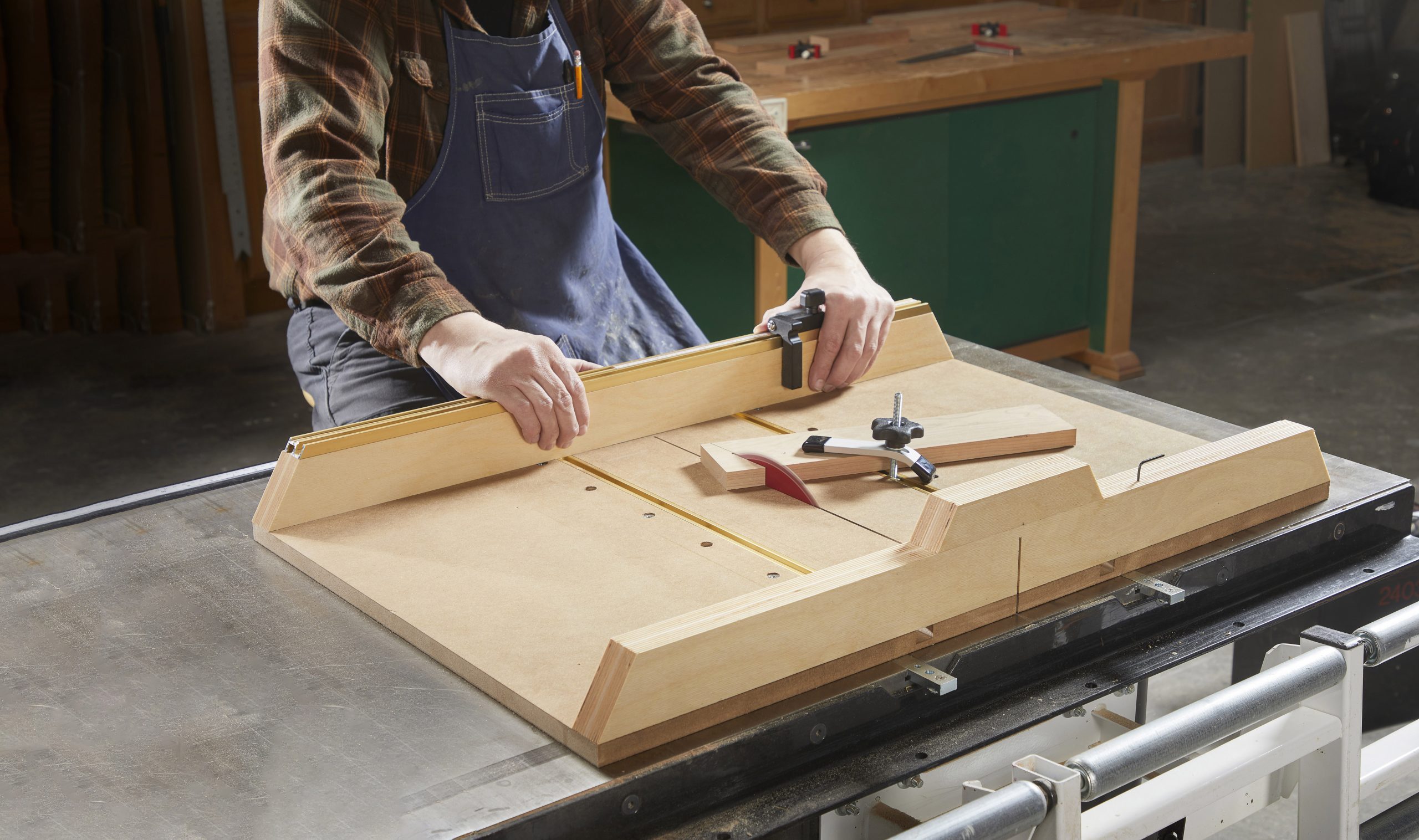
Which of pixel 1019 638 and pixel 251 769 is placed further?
pixel 1019 638

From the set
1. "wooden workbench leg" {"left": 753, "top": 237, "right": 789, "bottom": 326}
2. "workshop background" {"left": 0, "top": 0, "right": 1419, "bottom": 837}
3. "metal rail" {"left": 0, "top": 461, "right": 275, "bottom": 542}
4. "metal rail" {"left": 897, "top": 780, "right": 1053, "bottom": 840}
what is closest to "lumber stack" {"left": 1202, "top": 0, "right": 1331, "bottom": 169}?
"workshop background" {"left": 0, "top": 0, "right": 1419, "bottom": 837}

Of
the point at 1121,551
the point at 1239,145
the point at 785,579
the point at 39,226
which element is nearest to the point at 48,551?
the point at 785,579

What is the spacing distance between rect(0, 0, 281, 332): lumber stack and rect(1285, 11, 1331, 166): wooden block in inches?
178

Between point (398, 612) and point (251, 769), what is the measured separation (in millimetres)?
209

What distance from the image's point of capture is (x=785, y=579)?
1.22m

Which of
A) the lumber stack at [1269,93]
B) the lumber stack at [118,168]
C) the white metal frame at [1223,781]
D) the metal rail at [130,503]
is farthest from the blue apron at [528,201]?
the lumber stack at [1269,93]

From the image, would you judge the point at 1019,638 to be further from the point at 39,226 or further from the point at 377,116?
the point at 39,226

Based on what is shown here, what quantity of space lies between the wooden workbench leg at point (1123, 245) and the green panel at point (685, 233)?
1233 mm

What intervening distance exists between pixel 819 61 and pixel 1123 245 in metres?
1.08

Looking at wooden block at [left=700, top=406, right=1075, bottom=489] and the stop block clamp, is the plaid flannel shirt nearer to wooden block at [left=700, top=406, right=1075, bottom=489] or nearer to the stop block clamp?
the stop block clamp

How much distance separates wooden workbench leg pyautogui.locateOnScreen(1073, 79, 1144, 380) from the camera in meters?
3.98

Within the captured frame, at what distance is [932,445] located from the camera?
4.76 feet

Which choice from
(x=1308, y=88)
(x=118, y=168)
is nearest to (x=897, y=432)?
(x=118, y=168)

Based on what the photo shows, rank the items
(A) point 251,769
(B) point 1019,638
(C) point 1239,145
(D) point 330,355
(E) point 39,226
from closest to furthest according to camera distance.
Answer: (A) point 251,769
(B) point 1019,638
(D) point 330,355
(E) point 39,226
(C) point 1239,145
